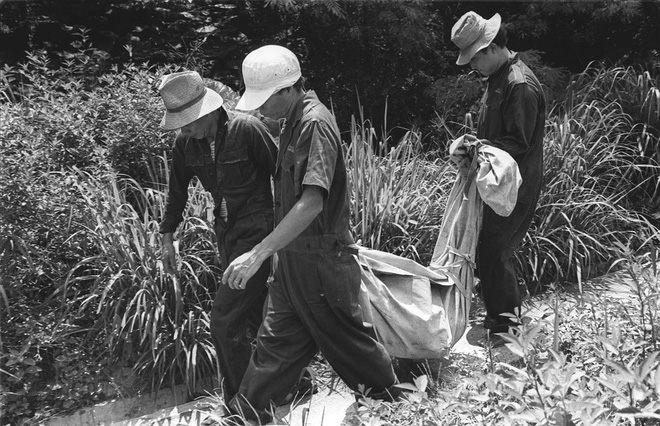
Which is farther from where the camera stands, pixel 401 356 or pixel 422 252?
pixel 422 252

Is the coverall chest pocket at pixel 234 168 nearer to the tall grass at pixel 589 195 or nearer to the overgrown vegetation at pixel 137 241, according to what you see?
the overgrown vegetation at pixel 137 241

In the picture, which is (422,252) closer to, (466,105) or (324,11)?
(466,105)

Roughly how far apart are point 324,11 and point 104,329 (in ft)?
12.9

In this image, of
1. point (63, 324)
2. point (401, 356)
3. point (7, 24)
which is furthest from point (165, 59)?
point (401, 356)

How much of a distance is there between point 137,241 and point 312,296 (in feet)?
4.91

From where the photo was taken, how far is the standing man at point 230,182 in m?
3.67

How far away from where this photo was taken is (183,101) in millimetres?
3594

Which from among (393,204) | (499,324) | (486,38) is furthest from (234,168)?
(499,324)

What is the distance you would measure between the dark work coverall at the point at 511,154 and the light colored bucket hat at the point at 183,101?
1.62 m

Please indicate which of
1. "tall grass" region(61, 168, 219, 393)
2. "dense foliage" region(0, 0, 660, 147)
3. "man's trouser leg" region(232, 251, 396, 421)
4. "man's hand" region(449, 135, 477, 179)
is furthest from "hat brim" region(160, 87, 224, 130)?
"dense foliage" region(0, 0, 660, 147)

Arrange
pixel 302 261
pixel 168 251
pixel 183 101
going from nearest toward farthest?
pixel 302 261 → pixel 183 101 → pixel 168 251

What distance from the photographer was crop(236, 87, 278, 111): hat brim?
306 centimetres

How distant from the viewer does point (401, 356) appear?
383cm

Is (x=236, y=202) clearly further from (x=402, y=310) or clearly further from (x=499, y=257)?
(x=499, y=257)
